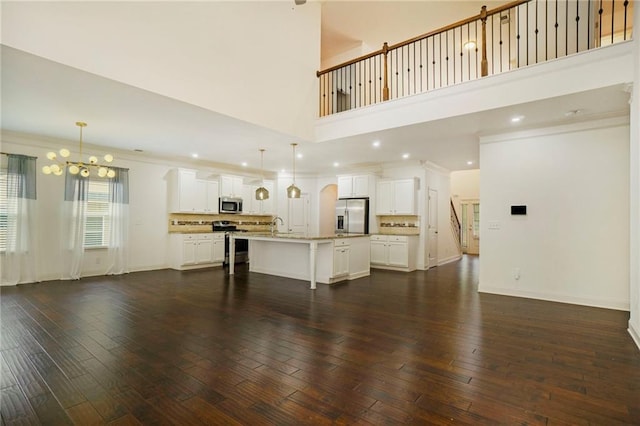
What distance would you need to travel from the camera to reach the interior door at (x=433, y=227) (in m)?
8.30

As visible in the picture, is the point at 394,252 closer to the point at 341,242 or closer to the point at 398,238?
the point at 398,238

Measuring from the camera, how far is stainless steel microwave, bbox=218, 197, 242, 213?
8.57 metres

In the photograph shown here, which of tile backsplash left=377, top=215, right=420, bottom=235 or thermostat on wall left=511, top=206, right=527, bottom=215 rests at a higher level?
thermostat on wall left=511, top=206, right=527, bottom=215

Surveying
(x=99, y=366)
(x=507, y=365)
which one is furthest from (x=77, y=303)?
(x=507, y=365)

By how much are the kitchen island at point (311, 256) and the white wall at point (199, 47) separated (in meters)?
2.09

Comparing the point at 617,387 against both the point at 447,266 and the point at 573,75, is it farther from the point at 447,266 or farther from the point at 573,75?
the point at 447,266

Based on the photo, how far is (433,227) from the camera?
8500 millimetres

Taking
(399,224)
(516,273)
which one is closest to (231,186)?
(399,224)

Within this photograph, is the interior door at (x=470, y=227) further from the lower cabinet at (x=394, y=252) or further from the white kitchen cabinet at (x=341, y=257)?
the white kitchen cabinet at (x=341, y=257)

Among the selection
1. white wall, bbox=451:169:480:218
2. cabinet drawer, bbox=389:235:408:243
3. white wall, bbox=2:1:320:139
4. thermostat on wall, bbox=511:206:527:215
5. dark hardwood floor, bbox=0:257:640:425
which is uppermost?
white wall, bbox=2:1:320:139

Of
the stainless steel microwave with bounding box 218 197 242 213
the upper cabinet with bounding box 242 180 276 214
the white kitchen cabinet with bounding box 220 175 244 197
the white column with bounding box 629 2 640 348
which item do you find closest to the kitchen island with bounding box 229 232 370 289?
the stainless steel microwave with bounding box 218 197 242 213

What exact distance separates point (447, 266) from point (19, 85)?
917 centimetres

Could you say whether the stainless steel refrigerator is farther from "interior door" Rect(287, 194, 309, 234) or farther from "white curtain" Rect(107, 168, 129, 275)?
"white curtain" Rect(107, 168, 129, 275)

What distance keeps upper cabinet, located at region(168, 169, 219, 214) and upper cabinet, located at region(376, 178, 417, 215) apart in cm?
456
